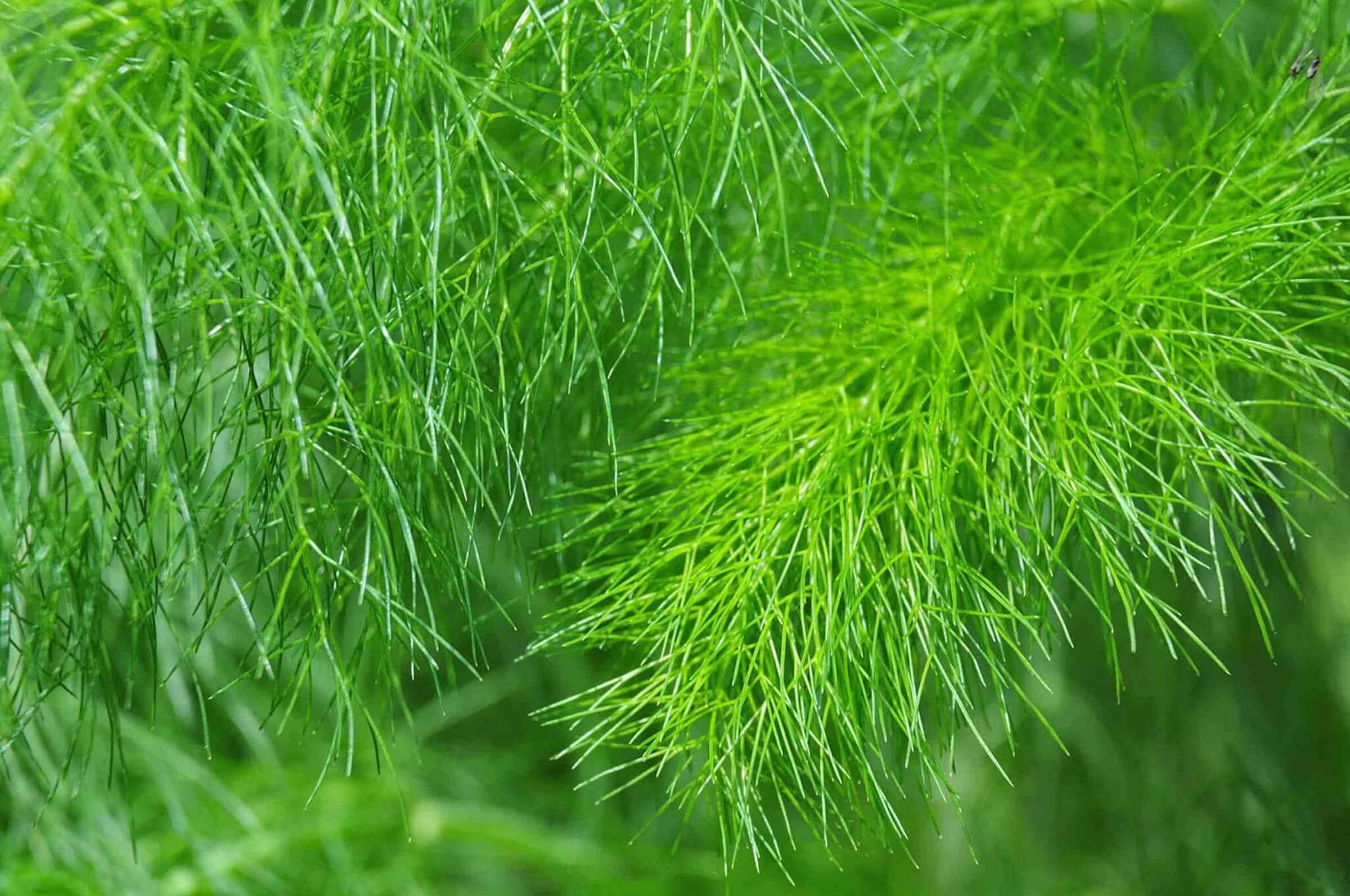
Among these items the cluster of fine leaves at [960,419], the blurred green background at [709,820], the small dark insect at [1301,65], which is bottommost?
the blurred green background at [709,820]

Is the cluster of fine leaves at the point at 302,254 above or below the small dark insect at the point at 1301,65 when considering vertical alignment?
Result: below

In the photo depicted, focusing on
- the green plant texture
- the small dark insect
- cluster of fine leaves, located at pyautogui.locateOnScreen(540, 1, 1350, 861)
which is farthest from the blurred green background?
the small dark insect

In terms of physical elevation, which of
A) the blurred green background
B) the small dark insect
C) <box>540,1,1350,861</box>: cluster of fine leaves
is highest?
the small dark insect

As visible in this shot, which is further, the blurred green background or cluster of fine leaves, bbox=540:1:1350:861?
the blurred green background

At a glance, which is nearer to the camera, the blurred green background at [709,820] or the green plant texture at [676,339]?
the green plant texture at [676,339]

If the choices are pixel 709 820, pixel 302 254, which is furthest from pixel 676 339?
pixel 709 820

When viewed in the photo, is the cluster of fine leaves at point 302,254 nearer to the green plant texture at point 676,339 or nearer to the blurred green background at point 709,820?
the green plant texture at point 676,339

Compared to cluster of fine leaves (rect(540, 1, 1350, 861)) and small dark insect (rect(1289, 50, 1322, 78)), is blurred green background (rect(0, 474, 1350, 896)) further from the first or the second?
small dark insect (rect(1289, 50, 1322, 78))

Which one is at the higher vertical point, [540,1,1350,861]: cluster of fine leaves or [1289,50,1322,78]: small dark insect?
[1289,50,1322,78]: small dark insect

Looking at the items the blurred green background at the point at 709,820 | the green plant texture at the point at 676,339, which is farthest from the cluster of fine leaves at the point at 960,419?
the blurred green background at the point at 709,820
